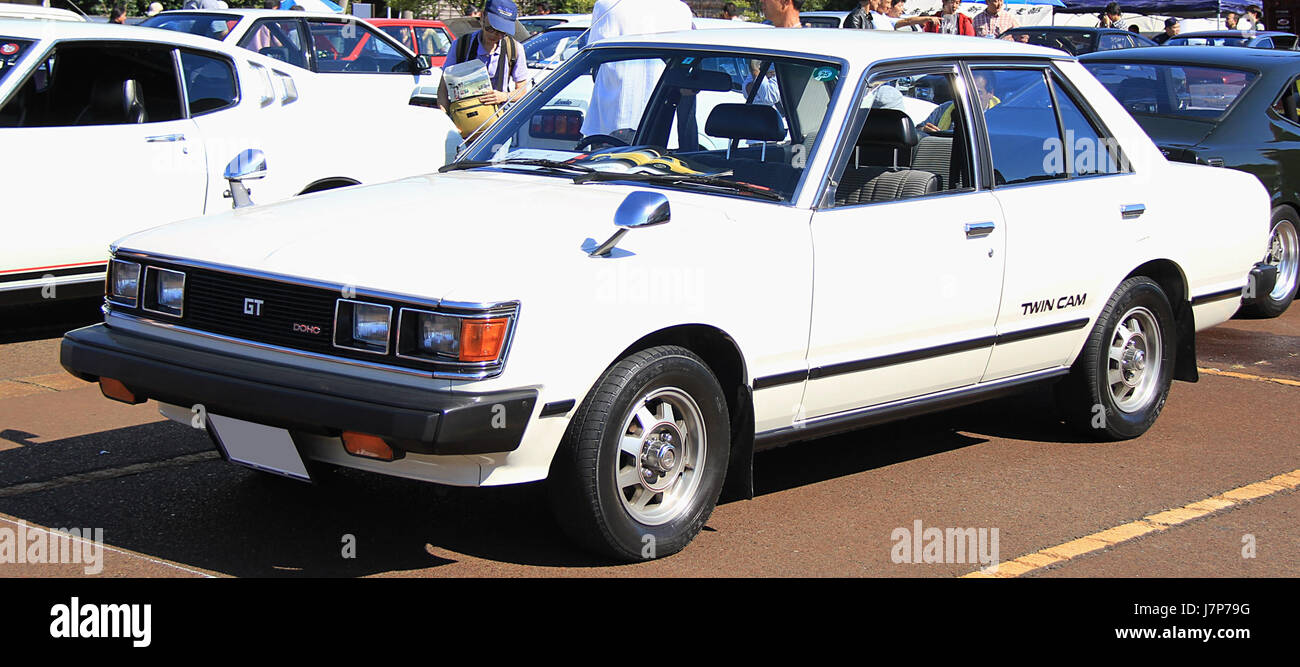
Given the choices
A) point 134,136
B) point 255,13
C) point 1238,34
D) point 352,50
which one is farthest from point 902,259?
point 1238,34

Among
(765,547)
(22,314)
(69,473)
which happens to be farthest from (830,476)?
(22,314)

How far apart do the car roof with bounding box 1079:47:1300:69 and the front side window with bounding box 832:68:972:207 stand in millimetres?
4604

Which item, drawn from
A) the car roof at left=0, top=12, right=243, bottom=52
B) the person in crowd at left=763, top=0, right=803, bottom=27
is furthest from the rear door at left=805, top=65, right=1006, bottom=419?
the car roof at left=0, top=12, right=243, bottom=52

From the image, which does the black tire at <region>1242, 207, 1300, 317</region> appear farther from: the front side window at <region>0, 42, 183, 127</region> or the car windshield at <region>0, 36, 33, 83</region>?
the car windshield at <region>0, 36, 33, 83</region>

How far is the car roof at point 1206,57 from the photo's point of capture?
9336 mm

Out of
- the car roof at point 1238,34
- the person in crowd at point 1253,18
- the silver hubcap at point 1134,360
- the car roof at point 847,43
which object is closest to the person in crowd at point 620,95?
the car roof at point 847,43

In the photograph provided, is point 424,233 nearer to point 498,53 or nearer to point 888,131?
point 888,131

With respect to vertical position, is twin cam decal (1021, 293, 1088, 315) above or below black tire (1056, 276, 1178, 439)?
above

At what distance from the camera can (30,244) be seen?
7.09m

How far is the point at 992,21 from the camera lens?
15969 millimetres

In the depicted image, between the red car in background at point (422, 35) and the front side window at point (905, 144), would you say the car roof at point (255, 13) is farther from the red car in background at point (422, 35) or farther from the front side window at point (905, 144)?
the front side window at point (905, 144)

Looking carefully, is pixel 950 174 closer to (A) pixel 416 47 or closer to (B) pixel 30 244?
(B) pixel 30 244

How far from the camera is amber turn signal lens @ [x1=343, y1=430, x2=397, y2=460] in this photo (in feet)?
12.4
